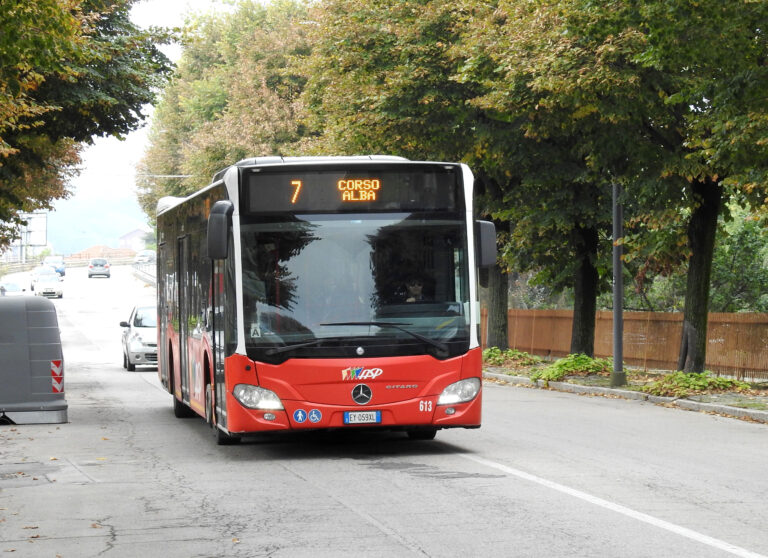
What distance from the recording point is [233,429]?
12.8 metres

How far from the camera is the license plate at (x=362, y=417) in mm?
12656

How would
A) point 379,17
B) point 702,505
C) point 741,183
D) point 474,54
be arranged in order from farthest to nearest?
point 379,17, point 474,54, point 741,183, point 702,505

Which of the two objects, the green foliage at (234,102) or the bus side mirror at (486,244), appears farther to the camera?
the green foliage at (234,102)

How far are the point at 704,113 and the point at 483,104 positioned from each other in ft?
15.1

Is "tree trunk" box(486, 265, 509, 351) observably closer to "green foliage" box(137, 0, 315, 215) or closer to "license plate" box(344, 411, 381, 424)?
"green foliage" box(137, 0, 315, 215)

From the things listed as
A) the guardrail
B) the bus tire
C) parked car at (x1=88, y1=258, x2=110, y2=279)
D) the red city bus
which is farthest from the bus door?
parked car at (x1=88, y1=258, x2=110, y2=279)

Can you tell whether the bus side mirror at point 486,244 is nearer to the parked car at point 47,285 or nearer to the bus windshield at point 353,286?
the bus windshield at point 353,286

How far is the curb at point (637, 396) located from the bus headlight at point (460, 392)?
7.18 meters

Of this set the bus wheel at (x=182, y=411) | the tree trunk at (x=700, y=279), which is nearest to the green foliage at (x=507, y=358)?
the tree trunk at (x=700, y=279)

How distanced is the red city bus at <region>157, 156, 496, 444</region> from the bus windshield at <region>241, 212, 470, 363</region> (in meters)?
0.01

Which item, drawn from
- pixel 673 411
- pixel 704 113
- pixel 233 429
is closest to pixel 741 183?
pixel 704 113

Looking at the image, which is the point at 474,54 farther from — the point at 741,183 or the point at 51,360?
the point at 51,360

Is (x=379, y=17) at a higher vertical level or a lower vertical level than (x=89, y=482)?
higher

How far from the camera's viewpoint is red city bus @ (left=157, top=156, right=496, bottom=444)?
1263 centimetres
